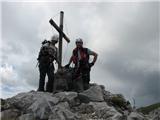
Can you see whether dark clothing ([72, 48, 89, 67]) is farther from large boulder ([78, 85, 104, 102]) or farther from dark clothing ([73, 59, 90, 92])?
large boulder ([78, 85, 104, 102])

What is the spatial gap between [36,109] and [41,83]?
8.14 feet

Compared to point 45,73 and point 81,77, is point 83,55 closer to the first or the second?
point 81,77

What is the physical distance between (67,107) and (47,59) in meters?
2.75

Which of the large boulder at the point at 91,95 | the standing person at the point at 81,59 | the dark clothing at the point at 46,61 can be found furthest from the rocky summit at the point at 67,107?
the standing person at the point at 81,59

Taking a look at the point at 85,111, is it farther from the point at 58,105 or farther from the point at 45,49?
the point at 45,49

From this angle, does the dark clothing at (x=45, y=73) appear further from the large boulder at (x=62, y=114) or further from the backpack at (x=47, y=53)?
the large boulder at (x=62, y=114)

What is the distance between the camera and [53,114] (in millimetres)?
14156

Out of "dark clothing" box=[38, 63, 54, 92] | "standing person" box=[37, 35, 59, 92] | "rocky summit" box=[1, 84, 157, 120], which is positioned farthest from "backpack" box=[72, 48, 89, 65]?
"rocky summit" box=[1, 84, 157, 120]

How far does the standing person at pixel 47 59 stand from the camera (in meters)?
16.8

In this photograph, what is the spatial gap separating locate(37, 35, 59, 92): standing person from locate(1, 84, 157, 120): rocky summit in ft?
2.84

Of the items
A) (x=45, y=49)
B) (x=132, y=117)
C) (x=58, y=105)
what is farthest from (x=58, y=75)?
(x=132, y=117)

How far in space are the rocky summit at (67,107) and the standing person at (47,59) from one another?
0.86m

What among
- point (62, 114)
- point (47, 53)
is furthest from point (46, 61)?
point (62, 114)

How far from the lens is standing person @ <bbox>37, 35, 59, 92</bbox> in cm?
1675
